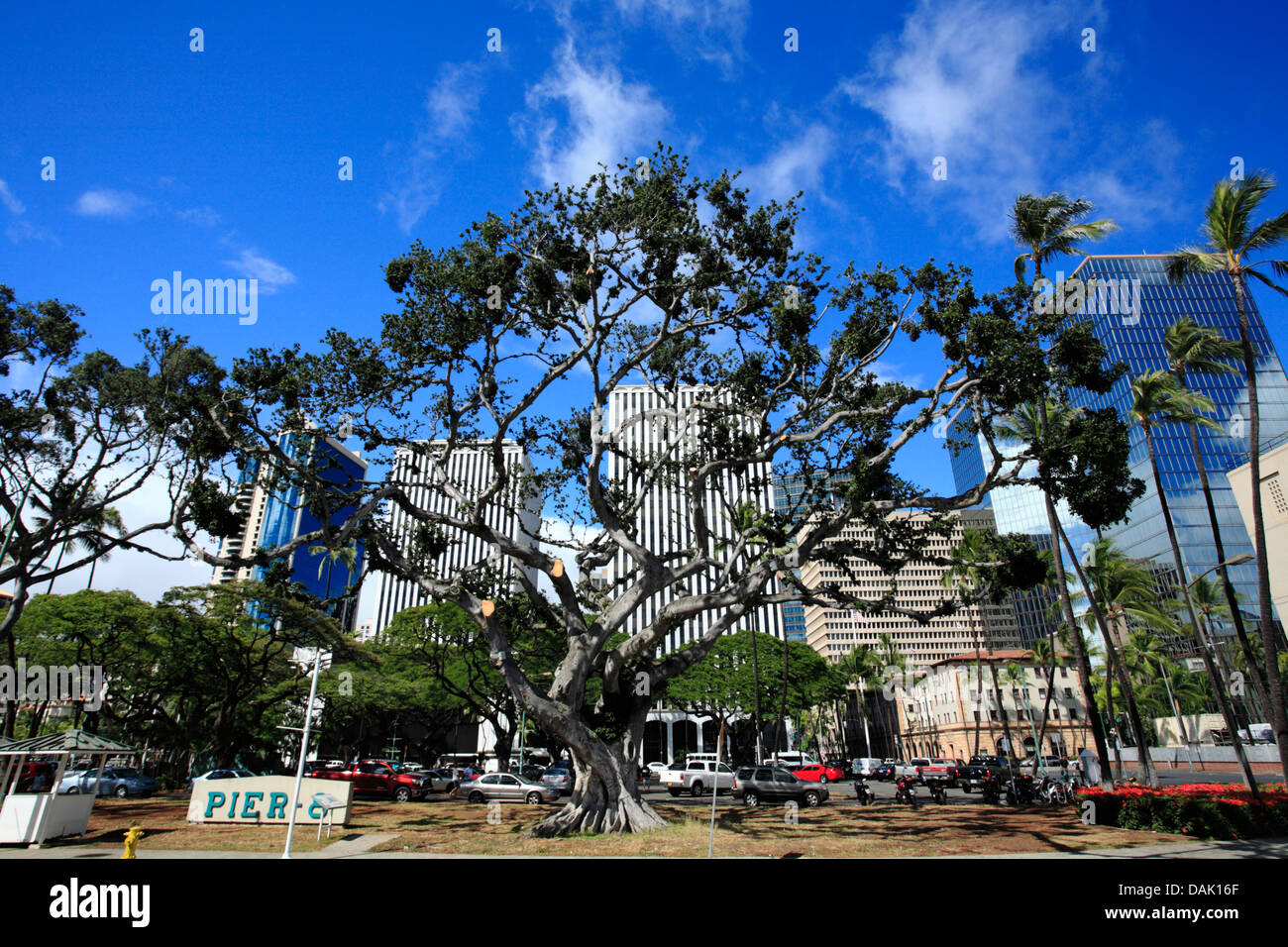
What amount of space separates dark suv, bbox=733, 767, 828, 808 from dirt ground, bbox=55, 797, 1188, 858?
3.25 meters

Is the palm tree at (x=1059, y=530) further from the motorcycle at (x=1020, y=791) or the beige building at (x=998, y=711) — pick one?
the beige building at (x=998, y=711)

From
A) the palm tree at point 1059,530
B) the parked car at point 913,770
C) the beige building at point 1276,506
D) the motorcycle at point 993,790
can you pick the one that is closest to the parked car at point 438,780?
the parked car at point 913,770

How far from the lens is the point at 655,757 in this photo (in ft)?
283

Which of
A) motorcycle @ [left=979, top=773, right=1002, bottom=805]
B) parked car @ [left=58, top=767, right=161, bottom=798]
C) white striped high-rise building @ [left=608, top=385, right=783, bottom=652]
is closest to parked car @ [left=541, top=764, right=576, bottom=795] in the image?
white striped high-rise building @ [left=608, top=385, right=783, bottom=652]

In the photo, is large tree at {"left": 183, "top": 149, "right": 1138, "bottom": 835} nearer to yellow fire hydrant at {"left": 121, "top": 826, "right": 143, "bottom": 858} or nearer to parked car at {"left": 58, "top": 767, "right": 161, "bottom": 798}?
yellow fire hydrant at {"left": 121, "top": 826, "right": 143, "bottom": 858}

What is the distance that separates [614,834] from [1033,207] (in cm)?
2211

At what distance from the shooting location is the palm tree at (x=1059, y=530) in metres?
19.6

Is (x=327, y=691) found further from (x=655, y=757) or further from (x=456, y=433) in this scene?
(x=655, y=757)

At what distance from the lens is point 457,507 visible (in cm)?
1744

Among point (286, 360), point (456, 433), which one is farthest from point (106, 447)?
point (456, 433)

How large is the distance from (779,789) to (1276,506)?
83.0ft

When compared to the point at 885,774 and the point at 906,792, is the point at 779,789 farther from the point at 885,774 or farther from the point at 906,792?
the point at 885,774

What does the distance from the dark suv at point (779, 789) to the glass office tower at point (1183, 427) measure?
73.2 metres

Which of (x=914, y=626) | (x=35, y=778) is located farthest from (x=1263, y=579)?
(x=914, y=626)
